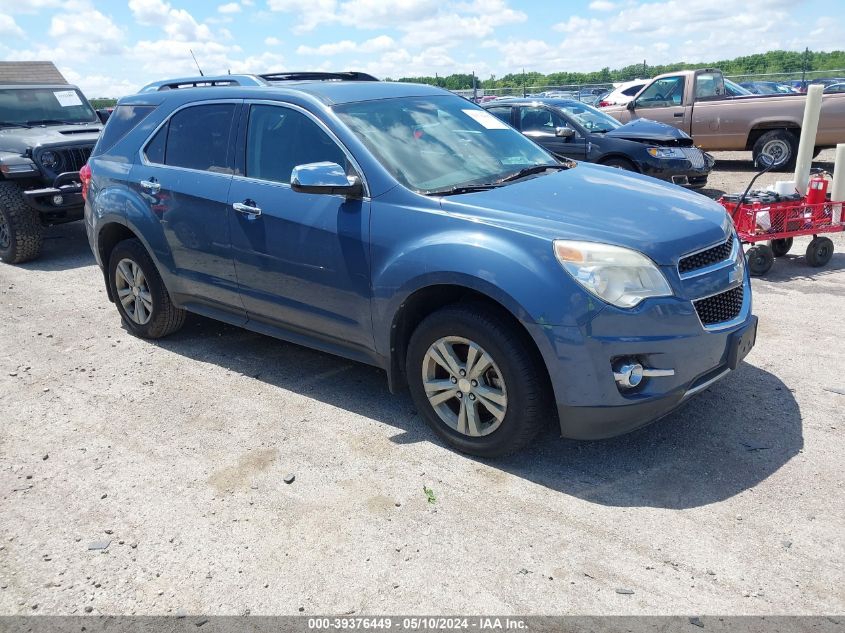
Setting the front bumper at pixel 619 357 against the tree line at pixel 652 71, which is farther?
the tree line at pixel 652 71

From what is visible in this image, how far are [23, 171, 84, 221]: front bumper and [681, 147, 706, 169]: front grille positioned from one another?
26.5 feet

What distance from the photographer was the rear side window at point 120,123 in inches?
211

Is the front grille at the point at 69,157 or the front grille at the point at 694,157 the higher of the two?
the front grille at the point at 69,157

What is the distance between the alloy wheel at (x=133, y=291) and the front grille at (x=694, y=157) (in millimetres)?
7845

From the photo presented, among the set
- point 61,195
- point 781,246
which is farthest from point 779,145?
point 61,195

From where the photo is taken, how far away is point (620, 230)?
3.40 metres

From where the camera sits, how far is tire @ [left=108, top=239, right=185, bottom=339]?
538 cm

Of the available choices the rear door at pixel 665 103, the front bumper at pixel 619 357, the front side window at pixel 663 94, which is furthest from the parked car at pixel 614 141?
the front bumper at pixel 619 357

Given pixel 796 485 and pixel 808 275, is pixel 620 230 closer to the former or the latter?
pixel 796 485

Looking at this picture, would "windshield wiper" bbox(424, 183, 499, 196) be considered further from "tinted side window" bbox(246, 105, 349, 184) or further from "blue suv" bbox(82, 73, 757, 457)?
"tinted side window" bbox(246, 105, 349, 184)

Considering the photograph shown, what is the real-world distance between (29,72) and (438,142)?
1031cm

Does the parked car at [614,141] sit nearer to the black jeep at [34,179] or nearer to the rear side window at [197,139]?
the black jeep at [34,179]

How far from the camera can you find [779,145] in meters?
12.9

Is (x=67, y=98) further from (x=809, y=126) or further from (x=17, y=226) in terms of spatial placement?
(x=809, y=126)
